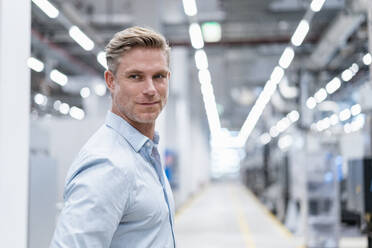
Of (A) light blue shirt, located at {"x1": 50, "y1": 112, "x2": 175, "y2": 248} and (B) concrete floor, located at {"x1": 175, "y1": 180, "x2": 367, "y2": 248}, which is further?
(B) concrete floor, located at {"x1": 175, "y1": 180, "x2": 367, "y2": 248}

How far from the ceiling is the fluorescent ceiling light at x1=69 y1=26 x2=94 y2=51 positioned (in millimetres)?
168

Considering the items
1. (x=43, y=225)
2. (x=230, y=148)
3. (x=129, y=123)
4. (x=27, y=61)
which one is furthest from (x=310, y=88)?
(x=230, y=148)

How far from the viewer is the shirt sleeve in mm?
1144

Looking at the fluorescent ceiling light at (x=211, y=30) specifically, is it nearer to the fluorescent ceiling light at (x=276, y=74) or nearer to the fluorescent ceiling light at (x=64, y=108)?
the fluorescent ceiling light at (x=276, y=74)

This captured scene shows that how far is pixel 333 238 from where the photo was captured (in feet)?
28.4

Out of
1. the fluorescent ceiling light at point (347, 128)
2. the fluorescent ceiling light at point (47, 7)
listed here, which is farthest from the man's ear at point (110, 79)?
the fluorescent ceiling light at point (347, 128)

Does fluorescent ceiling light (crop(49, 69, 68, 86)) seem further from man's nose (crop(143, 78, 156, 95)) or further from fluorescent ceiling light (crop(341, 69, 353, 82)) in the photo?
man's nose (crop(143, 78, 156, 95))

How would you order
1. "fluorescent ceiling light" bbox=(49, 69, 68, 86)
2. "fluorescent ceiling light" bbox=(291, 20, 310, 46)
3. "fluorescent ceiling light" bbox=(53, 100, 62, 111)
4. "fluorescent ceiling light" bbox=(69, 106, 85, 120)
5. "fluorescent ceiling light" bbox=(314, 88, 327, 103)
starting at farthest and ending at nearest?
1. "fluorescent ceiling light" bbox=(69, 106, 85, 120)
2. "fluorescent ceiling light" bbox=(53, 100, 62, 111)
3. "fluorescent ceiling light" bbox=(314, 88, 327, 103)
4. "fluorescent ceiling light" bbox=(49, 69, 68, 86)
5. "fluorescent ceiling light" bbox=(291, 20, 310, 46)

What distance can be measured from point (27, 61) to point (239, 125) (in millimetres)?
36973

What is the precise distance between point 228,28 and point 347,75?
3350 mm

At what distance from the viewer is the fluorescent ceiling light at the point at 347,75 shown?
1179 centimetres

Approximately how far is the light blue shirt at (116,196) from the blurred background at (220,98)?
1566mm

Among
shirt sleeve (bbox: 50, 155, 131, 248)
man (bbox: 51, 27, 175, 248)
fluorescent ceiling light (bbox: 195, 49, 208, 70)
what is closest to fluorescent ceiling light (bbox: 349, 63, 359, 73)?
fluorescent ceiling light (bbox: 195, 49, 208, 70)

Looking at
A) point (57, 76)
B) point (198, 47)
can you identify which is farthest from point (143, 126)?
point (57, 76)
